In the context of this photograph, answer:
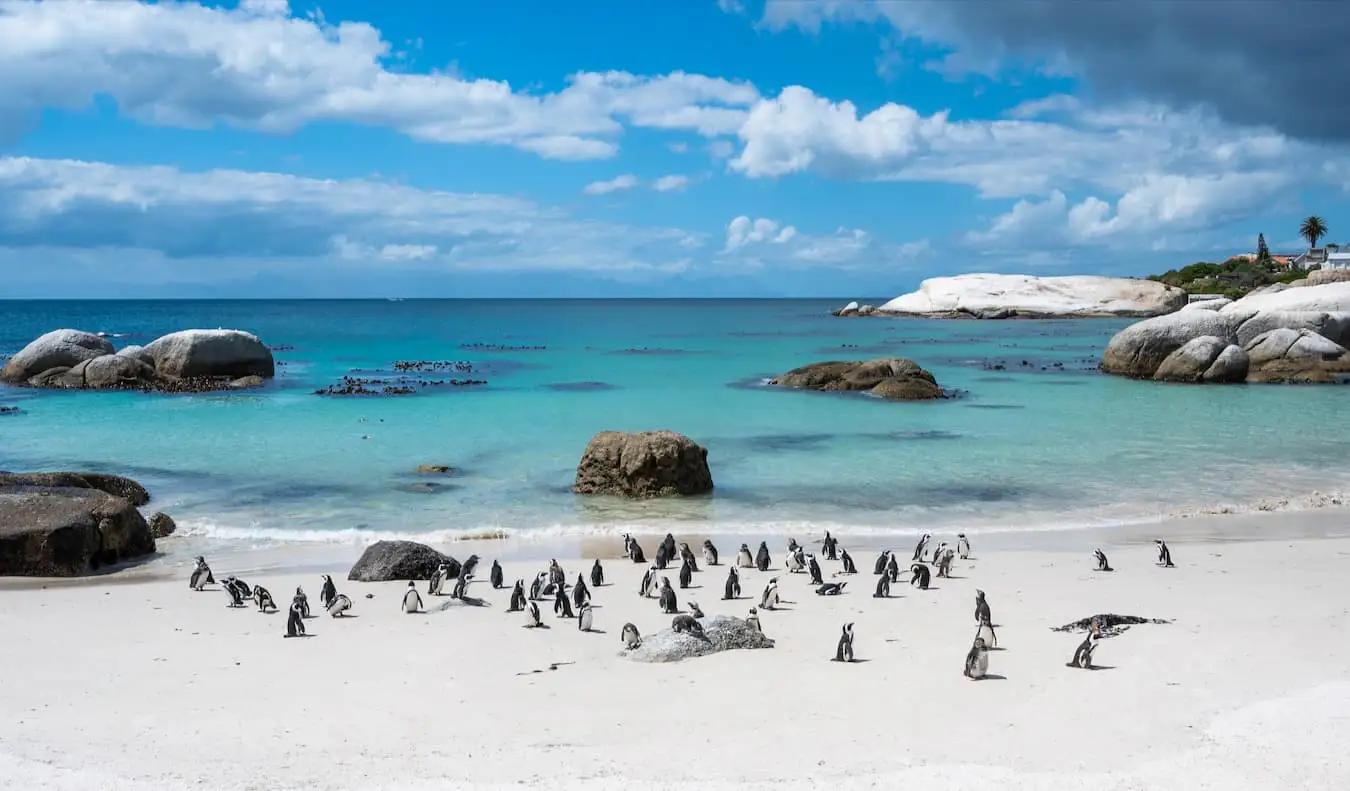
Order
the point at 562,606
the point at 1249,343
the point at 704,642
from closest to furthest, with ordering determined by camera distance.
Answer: the point at 704,642, the point at 562,606, the point at 1249,343

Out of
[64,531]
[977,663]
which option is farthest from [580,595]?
[64,531]

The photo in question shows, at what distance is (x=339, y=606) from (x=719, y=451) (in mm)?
13799

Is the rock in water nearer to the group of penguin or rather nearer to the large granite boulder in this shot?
the group of penguin

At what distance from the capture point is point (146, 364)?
38375 mm

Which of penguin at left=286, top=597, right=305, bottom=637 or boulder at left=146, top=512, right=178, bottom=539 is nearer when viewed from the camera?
penguin at left=286, top=597, right=305, bottom=637

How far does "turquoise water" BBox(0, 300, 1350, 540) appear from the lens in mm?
17875

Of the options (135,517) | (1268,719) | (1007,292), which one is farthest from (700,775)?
(1007,292)

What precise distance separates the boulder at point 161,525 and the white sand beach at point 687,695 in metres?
3.42

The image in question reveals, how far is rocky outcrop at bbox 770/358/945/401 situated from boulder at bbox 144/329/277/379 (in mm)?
20924

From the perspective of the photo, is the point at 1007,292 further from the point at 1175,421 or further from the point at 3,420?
the point at 3,420

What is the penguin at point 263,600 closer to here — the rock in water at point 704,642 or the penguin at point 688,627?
the rock in water at point 704,642

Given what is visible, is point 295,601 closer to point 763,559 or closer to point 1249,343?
point 763,559

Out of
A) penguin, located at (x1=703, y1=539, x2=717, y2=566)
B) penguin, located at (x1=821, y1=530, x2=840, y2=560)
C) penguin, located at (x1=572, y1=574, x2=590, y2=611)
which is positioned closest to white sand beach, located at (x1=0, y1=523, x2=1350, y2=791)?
penguin, located at (x1=572, y1=574, x2=590, y2=611)

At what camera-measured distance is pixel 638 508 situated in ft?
59.9
